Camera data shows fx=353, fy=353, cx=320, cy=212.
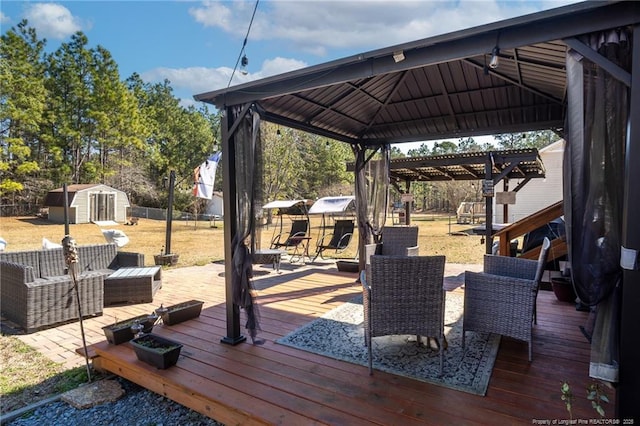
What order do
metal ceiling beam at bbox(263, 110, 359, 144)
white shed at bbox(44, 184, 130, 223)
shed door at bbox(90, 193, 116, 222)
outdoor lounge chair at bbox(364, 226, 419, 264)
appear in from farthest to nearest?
shed door at bbox(90, 193, 116, 222) < white shed at bbox(44, 184, 130, 223) < outdoor lounge chair at bbox(364, 226, 419, 264) < metal ceiling beam at bbox(263, 110, 359, 144)

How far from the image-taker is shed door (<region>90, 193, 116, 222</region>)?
20078mm

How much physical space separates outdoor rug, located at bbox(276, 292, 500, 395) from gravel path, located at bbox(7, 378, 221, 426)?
3.21 feet

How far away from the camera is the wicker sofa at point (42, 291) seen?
383 centimetres

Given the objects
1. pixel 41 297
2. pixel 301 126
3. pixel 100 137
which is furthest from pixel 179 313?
pixel 100 137

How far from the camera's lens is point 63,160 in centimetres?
2177

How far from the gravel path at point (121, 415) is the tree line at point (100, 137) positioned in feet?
→ 44.9

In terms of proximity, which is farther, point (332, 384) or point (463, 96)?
point (463, 96)

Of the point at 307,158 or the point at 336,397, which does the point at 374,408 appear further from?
the point at 307,158

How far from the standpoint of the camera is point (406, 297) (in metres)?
2.64

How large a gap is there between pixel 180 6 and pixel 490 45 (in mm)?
3972

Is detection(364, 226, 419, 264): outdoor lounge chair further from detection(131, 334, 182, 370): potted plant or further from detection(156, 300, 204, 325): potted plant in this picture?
detection(131, 334, 182, 370): potted plant

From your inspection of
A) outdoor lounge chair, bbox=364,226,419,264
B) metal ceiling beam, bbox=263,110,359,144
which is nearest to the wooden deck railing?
outdoor lounge chair, bbox=364,226,419,264

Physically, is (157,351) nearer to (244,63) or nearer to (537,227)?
(244,63)

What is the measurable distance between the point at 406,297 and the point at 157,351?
6.32 feet
